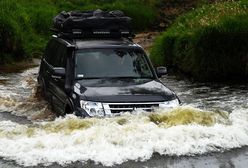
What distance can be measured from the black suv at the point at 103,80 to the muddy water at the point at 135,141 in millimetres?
206

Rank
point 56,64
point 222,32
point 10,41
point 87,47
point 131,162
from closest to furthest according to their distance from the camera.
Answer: point 131,162 < point 87,47 < point 56,64 < point 222,32 < point 10,41

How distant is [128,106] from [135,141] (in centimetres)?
81

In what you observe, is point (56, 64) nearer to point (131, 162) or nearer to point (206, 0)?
point (131, 162)

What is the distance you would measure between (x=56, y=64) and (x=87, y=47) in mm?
1249

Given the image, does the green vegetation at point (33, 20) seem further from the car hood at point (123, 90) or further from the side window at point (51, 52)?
the car hood at point (123, 90)

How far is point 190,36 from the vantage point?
18.5 meters

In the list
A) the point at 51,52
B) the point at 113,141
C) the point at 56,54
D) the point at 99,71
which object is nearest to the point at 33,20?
the point at 51,52

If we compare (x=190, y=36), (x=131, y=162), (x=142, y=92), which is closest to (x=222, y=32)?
(x=190, y=36)

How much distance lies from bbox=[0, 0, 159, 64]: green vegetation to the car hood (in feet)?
44.9

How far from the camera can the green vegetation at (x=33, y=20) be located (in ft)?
78.1

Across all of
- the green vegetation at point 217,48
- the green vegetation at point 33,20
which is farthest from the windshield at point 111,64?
the green vegetation at point 33,20

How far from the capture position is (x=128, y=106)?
390 inches

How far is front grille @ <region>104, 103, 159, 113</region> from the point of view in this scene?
9844 millimetres

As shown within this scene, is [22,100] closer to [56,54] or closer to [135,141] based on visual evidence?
[56,54]
